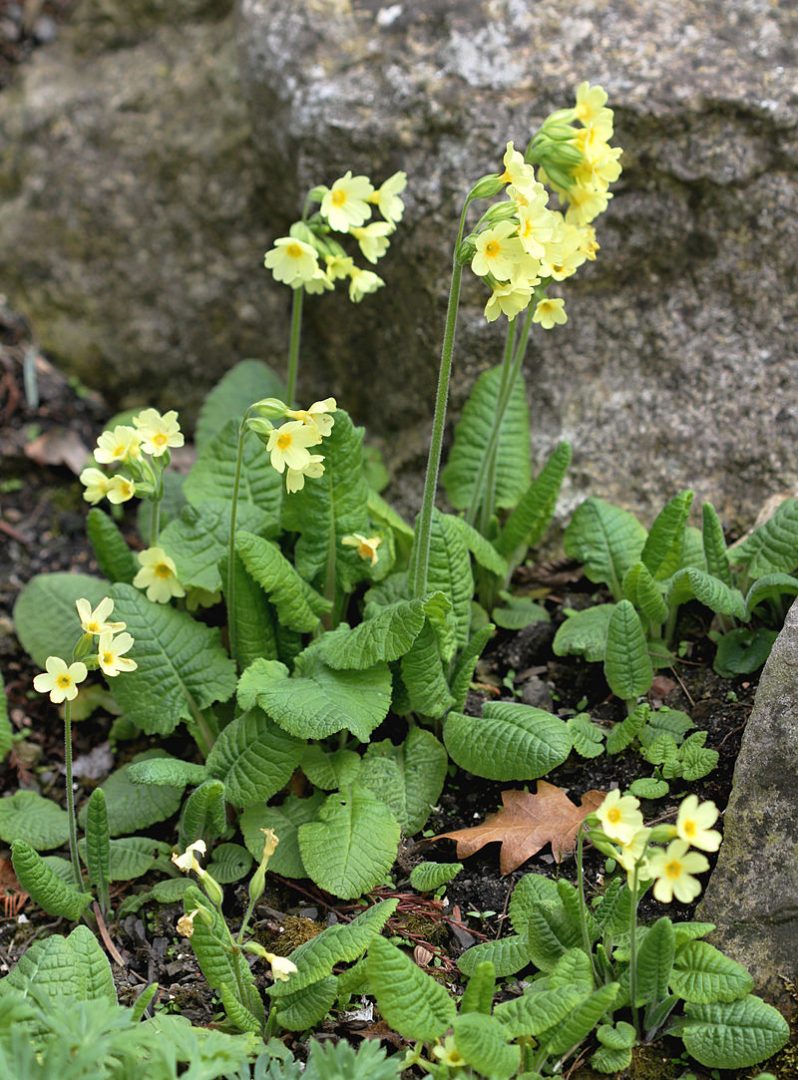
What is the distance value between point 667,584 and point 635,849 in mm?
1206

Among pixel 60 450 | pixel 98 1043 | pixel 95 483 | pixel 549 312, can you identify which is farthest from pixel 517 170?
pixel 60 450

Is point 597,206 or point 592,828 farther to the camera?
point 597,206

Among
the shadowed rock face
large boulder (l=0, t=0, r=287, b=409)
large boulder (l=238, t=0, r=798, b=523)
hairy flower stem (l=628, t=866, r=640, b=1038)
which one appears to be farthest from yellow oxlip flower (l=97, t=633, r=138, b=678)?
large boulder (l=0, t=0, r=287, b=409)

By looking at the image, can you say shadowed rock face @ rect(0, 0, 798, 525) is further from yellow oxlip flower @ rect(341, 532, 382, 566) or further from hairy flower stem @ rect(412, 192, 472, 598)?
hairy flower stem @ rect(412, 192, 472, 598)

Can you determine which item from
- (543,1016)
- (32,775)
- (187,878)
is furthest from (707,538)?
(32,775)

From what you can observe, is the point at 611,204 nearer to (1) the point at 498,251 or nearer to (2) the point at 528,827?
(1) the point at 498,251

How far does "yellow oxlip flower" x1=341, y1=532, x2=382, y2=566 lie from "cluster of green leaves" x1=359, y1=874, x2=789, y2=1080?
43.8 inches

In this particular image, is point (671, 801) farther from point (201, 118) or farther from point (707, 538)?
point (201, 118)

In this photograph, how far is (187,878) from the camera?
320 centimetres

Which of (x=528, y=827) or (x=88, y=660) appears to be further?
(x=528, y=827)

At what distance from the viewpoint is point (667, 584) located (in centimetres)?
349

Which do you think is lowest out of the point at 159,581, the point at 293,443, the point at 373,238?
the point at 159,581

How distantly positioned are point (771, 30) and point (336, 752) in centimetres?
279

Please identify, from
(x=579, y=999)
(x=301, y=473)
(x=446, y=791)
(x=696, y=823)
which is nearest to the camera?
(x=696, y=823)
